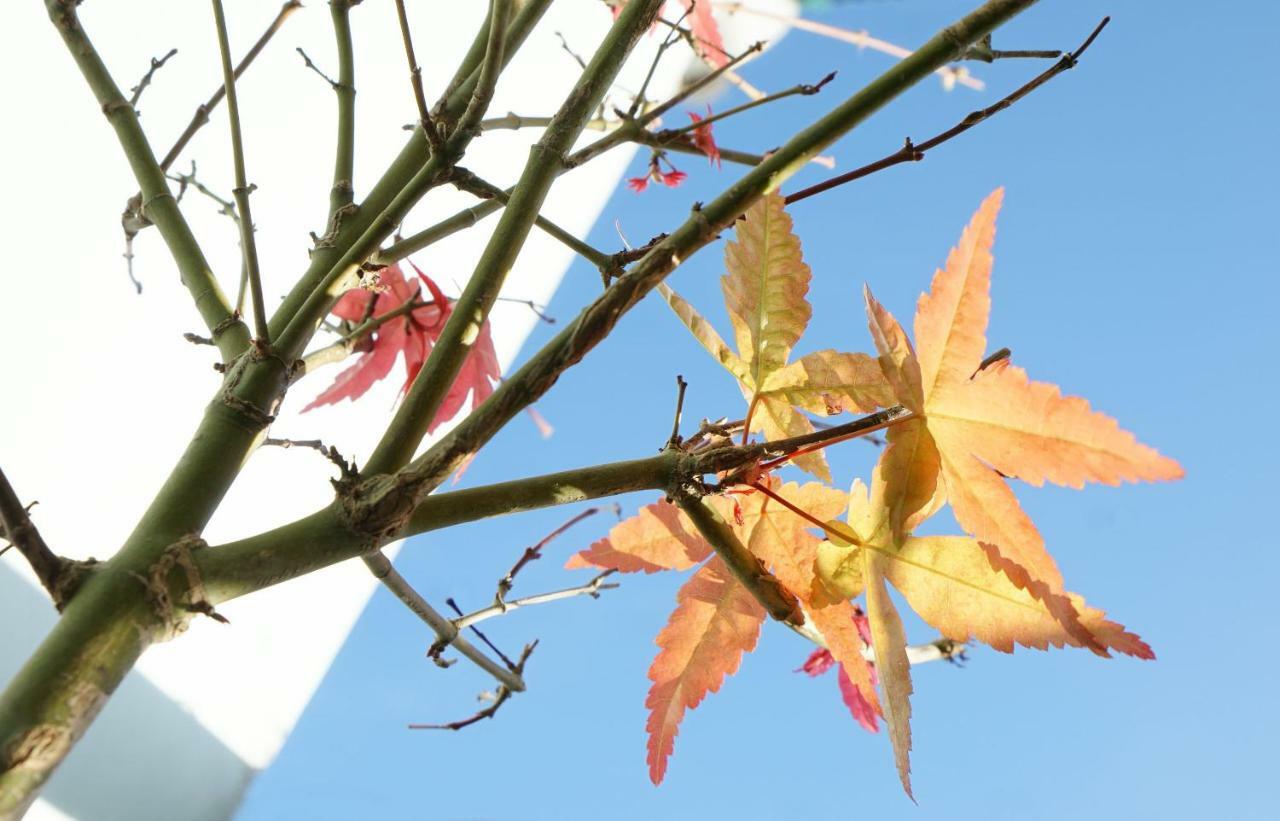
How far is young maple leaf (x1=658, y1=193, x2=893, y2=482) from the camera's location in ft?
0.82

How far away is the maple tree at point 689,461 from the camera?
0.19 metres

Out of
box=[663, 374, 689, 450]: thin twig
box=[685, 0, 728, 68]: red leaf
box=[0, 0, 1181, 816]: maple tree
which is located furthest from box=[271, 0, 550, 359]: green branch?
box=[685, 0, 728, 68]: red leaf

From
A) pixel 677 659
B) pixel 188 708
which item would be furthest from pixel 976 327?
pixel 188 708

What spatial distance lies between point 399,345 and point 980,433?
1.02 ft

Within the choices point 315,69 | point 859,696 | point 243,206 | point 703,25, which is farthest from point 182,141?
point 859,696

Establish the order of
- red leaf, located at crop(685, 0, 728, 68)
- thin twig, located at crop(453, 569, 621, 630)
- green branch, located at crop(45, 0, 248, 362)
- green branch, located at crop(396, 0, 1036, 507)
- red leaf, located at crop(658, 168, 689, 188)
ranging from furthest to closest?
1. red leaf, located at crop(658, 168, 689, 188)
2. red leaf, located at crop(685, 0, 728, 68)
3. thin twig, located at crop(453, 569, 621, 630)
4. green branch, located at crop(45, 0, 248, 362)
5. green branch, located at crop(396, 0, 1036, 507)

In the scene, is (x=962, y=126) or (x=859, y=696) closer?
(x=962, y=126)

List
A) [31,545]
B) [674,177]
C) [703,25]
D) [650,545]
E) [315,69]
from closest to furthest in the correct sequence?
1. [31,545]
2. [650,545]
3. [315,69]
4. [703,25]
5. [674,177]

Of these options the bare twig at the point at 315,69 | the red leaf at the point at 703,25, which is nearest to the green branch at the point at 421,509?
the bare twig at the point at 315,69

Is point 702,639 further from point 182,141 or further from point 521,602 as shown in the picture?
point 182,141

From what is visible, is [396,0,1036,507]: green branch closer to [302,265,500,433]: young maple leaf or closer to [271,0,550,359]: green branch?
[271,0,550,359]: green branch

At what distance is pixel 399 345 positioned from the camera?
0.45 m

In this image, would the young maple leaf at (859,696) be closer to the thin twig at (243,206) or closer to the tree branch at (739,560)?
the tree branch at (739,560)

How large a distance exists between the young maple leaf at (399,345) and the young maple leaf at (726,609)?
15 centimetres
